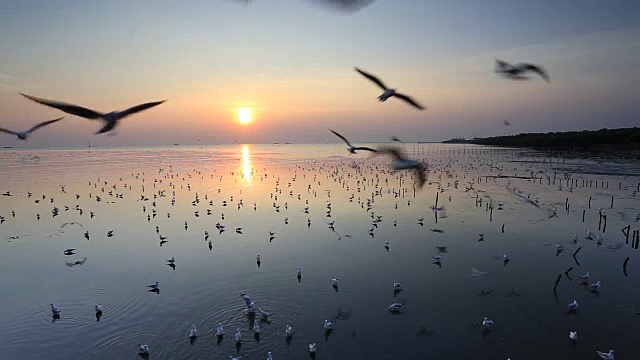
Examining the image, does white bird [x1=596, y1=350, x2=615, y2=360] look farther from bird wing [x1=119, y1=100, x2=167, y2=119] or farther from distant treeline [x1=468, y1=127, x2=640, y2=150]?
distant treeline [x1=468, y1=127, x2=640, y2=150]

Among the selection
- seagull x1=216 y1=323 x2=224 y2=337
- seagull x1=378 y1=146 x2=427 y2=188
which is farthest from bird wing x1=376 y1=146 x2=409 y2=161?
seagull x1=216 y1=323 x2=224 y2=337

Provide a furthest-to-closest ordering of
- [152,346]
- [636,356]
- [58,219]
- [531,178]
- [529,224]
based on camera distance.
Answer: [531,178]
[58,219]
[529,224]
[152,346]
[636,356]

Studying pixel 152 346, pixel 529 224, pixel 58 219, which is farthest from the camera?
pixel 58 219

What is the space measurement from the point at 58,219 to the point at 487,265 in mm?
30920

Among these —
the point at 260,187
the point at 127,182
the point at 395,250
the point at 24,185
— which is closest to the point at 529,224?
the point at 395,250

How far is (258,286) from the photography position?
1697 cm

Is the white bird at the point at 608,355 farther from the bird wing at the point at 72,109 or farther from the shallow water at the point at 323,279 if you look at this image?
the bird wing at the point at 72,109

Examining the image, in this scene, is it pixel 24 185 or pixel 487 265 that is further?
pixel 24 185

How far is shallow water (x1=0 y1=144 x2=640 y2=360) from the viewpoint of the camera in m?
12.7

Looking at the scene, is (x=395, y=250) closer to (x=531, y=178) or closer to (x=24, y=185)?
(x=531, y=178)

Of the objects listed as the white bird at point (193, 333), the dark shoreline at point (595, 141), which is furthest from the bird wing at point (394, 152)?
the dark shoreline at point (595, 141)

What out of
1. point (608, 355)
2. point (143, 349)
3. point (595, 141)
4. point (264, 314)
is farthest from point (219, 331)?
point (595, 141)

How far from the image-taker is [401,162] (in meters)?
8.38

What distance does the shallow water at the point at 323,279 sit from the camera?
1266 centimetres
